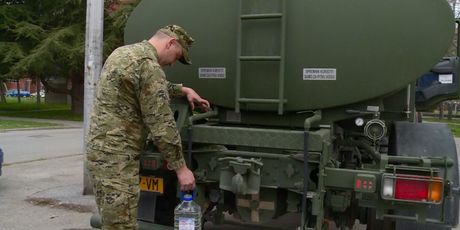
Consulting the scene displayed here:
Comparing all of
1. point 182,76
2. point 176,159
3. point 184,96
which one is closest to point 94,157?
point 176,159

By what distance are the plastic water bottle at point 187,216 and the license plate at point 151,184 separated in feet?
1.60

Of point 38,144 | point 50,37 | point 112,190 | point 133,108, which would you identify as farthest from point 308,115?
point 50,37

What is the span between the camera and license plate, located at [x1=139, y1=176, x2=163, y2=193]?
13.7ft

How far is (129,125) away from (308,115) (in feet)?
4.96

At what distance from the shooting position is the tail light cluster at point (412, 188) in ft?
11.7

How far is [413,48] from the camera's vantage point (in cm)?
381

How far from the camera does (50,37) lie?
24.2m

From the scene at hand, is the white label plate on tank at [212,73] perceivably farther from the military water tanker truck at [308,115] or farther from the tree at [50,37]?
the tree at [50,37]

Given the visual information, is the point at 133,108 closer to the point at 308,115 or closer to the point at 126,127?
the point at 126,127

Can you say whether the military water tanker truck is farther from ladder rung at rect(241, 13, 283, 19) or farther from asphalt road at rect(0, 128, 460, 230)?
asphalt road at rect(0, 128, 460, 230)

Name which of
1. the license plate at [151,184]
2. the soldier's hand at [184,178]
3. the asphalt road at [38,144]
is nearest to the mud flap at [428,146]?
the soldier's hand at [184,178]

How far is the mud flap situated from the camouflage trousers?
6.32 ft

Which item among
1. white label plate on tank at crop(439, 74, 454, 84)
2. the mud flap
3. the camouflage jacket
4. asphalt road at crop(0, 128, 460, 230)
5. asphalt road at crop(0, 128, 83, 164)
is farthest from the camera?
asphalt road at crop(0, 128, 83, 164)

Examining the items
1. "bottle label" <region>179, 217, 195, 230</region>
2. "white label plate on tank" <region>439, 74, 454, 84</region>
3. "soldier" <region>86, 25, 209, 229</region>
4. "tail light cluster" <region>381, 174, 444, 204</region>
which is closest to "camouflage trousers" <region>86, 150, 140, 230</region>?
"soldier" <region>86, 25, 209, 229</region>
